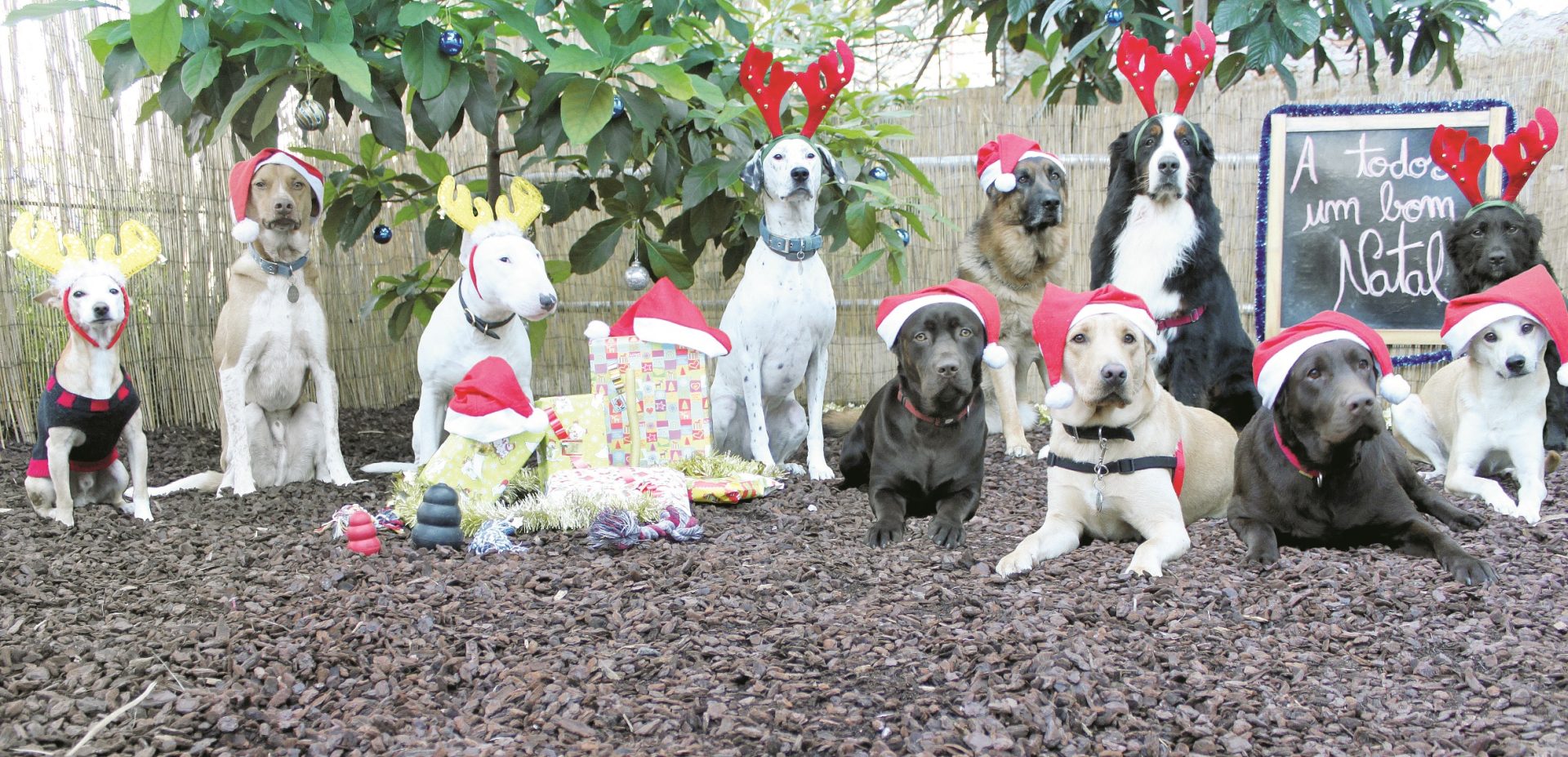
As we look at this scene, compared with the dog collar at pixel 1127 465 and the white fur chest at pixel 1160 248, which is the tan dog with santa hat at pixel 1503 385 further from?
the dog collar at pixel 1127 465

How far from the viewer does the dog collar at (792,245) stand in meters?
4.04

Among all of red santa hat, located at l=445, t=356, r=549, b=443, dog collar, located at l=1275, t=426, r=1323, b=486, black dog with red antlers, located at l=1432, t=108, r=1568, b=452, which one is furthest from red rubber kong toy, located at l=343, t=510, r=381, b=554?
black dog with red antlers, located at l=1432, t=108, r=1568, b=452

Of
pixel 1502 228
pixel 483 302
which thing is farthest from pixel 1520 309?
pixel 483 302

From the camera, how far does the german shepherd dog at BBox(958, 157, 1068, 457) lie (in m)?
4.66

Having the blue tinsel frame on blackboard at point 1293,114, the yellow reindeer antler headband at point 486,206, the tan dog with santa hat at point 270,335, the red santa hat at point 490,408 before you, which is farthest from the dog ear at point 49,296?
the blue tinsel frame on blackboard at point 1293,114

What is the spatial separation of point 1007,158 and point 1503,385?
2.11 meters

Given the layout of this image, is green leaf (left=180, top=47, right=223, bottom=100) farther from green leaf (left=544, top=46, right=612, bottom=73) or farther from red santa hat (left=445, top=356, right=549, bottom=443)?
red santa hat (left=445, top=356, right=549, bottom=443)

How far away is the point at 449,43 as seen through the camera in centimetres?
370

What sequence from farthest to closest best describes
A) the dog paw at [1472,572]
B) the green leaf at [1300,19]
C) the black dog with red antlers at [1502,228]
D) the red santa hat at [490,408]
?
the green leaf at [1300,19], the black dog with red antlers at [1502,228], the red santa hat at [490,408], the dog paw at [1472,572]

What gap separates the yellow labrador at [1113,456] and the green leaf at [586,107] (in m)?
1.83

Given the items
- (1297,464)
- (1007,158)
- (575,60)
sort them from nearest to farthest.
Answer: (1297,464) < (575,60) < (1007,158)

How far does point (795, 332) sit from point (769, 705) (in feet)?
7.39

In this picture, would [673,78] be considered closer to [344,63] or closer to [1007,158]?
[344,63]

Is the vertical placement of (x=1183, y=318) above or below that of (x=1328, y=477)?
above
